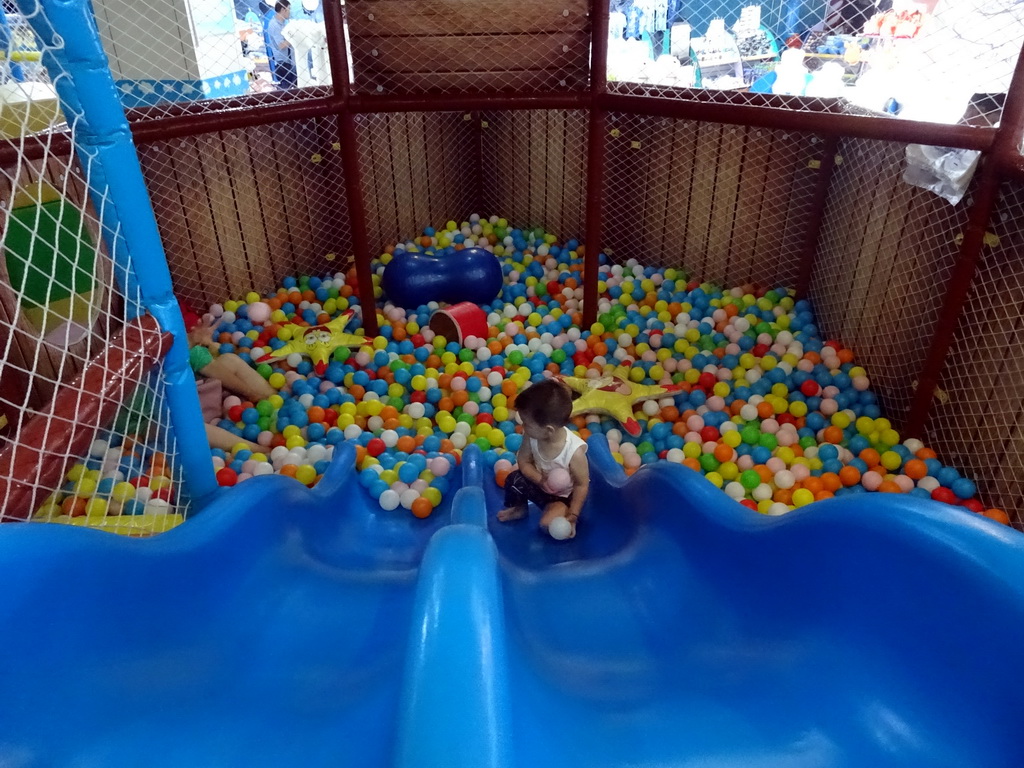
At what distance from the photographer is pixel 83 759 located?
1072 mm

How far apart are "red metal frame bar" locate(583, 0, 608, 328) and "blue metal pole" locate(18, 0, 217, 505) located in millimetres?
2006

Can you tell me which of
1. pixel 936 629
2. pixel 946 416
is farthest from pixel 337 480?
pixel 946 416

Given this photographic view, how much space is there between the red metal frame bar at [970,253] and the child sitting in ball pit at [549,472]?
1.29 meters

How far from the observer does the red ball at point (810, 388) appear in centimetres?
319

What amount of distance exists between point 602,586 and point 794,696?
0.57 metres

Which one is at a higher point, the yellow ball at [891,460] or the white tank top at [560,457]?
the white tank top at [560,457]

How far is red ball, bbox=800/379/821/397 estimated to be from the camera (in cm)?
319

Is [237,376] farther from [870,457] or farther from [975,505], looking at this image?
[975,505]

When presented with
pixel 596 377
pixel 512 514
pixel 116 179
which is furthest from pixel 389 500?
pixel 116 179

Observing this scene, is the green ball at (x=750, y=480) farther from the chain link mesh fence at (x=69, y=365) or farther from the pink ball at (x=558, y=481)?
the chain link mesh fence at (x=69, y=365)

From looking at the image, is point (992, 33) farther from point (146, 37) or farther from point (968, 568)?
point (146, 37)

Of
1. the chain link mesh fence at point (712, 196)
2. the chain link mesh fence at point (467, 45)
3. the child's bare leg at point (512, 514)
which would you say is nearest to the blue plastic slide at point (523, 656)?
the child's bare leg at point (512, 514)

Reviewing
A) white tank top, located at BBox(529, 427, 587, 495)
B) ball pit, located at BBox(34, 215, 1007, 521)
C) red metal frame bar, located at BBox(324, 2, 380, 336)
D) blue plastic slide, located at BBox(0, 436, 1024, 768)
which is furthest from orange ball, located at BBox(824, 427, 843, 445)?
red metal frame bar, located at BBox(324, 2, 380, 336)

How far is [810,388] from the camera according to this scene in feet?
10.5
